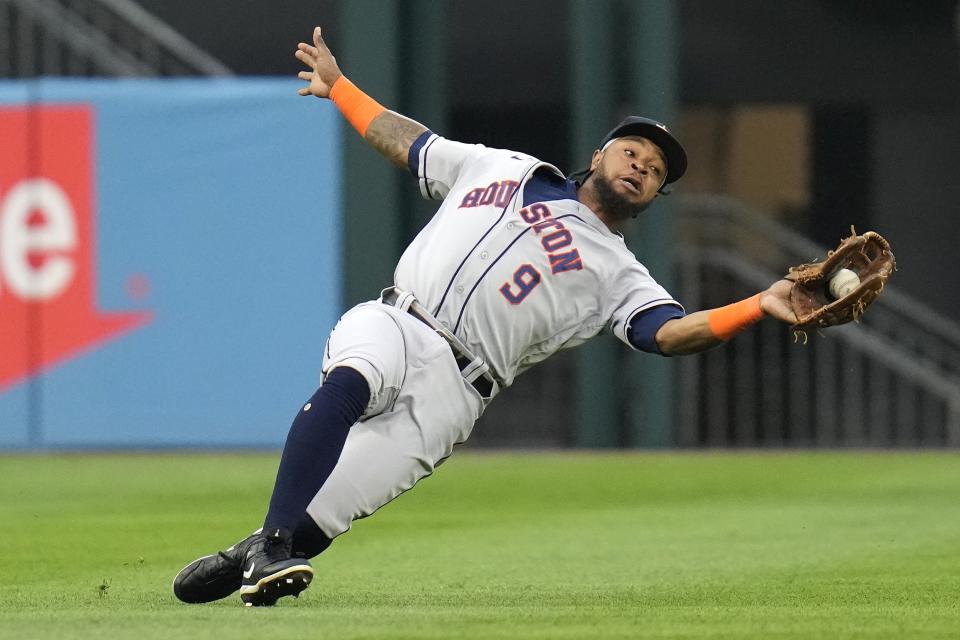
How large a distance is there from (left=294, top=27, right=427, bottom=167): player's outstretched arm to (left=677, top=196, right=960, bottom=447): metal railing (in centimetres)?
819

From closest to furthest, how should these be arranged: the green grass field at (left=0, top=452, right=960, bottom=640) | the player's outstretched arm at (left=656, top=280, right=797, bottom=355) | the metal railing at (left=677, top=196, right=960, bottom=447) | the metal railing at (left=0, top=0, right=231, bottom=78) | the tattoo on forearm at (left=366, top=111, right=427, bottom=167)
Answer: the green grass field at (left=0, top=452, right=960, bottom=640)
the player's outstretched arm at (left=656, top=280, right=797, bottom=355)
the tattoo on forearm at (left=366, top=111, right=427, bottom=167)
the metal railing at (left=677, top=196, right=960, bottom=447)
the metal railing at (left=0, top=0, right=231, bottom=78)

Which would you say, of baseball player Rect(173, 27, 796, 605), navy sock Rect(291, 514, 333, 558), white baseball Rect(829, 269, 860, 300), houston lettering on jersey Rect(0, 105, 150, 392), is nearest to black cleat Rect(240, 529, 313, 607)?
baseball player Rect(173, 27, 796, 605)

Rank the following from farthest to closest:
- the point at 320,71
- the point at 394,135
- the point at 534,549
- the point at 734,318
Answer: the point at 534,549 → the point at 320,71 → the point at 394,135 → the point at 734,318

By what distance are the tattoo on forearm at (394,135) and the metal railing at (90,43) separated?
8781 mm

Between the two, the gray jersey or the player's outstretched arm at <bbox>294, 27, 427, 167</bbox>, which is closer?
the gray jersey

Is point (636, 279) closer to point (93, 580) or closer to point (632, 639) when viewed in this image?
point (632, 639)

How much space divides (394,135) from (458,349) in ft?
2.78

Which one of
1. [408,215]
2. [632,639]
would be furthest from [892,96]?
[632,639]

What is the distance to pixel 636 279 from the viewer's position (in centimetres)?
567

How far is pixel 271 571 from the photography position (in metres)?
4.88

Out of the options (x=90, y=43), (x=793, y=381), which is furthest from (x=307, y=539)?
(x=90, y=43)

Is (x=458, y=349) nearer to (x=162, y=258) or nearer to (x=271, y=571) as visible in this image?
(x=271, y=571)

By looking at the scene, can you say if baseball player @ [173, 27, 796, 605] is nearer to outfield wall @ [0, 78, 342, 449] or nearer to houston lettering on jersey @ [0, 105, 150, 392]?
outfield wall @ [0, 78, 342, 449]

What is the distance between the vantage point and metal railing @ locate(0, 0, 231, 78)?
1456 centimetres
